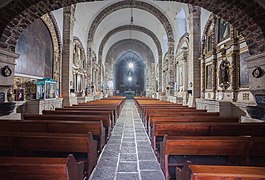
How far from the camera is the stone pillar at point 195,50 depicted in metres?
10.4


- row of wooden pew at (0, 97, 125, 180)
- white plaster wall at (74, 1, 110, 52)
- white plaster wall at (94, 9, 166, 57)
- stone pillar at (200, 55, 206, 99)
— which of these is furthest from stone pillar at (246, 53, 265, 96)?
white plaster wall at (94, 9, 166, 57)

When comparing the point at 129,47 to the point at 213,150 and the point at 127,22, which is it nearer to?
the point at 127,22

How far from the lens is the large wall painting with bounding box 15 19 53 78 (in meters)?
7.32

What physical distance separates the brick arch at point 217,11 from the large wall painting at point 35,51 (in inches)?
63.4

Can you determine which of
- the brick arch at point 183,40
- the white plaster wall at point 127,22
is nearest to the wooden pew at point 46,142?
the brick arch at point 183,40

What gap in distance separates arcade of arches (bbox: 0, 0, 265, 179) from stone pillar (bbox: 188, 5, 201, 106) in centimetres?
5

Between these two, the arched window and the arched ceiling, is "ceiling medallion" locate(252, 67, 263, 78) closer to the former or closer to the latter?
the arched ceiling

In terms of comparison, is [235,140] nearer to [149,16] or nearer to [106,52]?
[149,16]

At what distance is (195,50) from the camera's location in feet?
34.8

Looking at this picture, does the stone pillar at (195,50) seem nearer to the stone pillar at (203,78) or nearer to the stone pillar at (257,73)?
the stone pillar at (203,78)

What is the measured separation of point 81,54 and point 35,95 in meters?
7.69

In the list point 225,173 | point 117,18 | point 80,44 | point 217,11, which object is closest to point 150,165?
point 225,173

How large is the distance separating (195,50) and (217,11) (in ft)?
15.1

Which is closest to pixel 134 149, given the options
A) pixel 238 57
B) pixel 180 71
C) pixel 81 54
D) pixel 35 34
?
pixel 238 57
